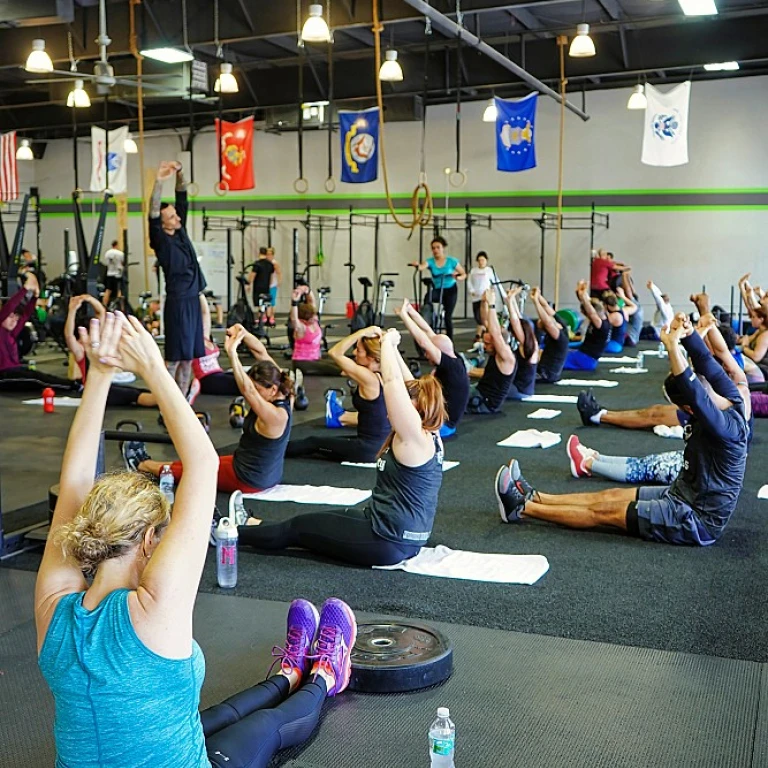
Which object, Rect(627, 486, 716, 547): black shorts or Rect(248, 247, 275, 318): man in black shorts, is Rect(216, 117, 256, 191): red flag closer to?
Rect(248, 247, 275, 318): man in black shorts

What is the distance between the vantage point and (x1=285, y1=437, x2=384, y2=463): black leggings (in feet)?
19.2

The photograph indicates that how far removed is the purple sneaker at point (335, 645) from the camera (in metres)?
2.63

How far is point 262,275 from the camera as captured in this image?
47.1 ft

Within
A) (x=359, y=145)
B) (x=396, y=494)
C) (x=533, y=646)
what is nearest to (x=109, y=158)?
(x=359, y=145)

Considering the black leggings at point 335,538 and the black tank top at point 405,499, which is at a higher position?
the black tank top at point 405,499

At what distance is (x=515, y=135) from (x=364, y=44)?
96.7 inches

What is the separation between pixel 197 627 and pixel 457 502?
2.00m

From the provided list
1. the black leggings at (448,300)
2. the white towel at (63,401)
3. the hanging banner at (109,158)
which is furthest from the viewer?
the hanging banner at (109,158)

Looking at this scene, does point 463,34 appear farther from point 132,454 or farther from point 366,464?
point 132,454

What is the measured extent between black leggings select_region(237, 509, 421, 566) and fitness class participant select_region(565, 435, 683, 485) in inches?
77.1

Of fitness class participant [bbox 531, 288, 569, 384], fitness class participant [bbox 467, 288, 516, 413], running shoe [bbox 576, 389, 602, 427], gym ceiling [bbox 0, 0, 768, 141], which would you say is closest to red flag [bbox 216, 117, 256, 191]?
gym ceiling [bbox 0, 0, 768, 141]

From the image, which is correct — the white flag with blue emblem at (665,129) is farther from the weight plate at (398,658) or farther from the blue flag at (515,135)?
the weight plate at (398,658)

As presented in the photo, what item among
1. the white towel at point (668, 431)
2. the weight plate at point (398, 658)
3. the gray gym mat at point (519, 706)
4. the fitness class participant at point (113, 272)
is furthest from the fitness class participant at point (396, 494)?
the fitness class participant at point (113, 272)

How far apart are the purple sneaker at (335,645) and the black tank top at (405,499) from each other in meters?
0.97
